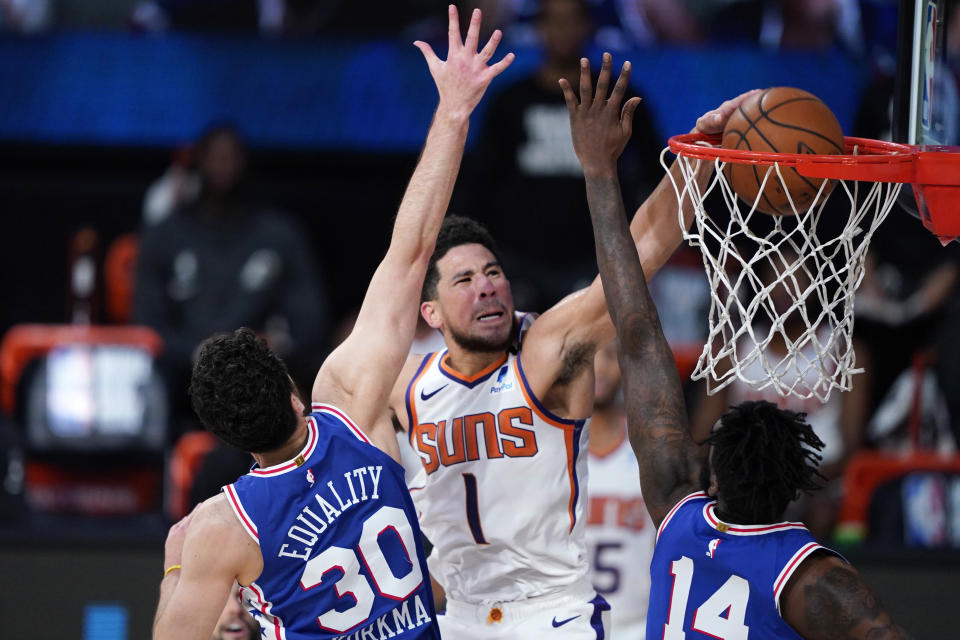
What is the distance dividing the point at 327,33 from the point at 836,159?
18.0 ft

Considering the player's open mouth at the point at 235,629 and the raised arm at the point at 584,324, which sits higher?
the raised arm at the point at 584,324

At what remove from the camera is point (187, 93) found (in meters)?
8.91

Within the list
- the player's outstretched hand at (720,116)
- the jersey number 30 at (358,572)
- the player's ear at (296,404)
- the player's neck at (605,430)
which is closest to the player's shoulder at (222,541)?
the jersey number 30 at (358,572)

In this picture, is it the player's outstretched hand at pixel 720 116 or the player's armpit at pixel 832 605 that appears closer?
the player's armpit at pixel 832 605

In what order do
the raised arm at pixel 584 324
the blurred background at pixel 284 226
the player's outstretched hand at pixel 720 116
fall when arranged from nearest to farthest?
1. the player's outstretched hand at pixel 720 116
2. the raised arm at pixel 584 324
3. the blurred background at pixel 284 226

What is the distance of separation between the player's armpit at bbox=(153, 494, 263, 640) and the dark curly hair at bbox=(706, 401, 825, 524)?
1.29m

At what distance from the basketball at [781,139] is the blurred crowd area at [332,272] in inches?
119

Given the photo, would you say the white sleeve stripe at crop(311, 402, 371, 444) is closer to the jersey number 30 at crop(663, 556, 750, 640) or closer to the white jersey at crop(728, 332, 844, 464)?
the jersey number 30 at crop(663, 556, 750, 640)

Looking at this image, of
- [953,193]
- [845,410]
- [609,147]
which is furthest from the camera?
[845,410]

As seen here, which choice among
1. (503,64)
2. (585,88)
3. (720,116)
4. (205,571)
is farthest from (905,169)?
(205,571)

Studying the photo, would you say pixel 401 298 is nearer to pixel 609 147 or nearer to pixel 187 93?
pixel 609 147

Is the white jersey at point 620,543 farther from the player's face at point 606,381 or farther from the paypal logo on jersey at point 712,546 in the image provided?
the paypal logo on jersey at point 712,546

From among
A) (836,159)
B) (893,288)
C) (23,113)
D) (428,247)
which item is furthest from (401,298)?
(23,113)

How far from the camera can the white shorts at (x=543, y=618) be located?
4574 mm
